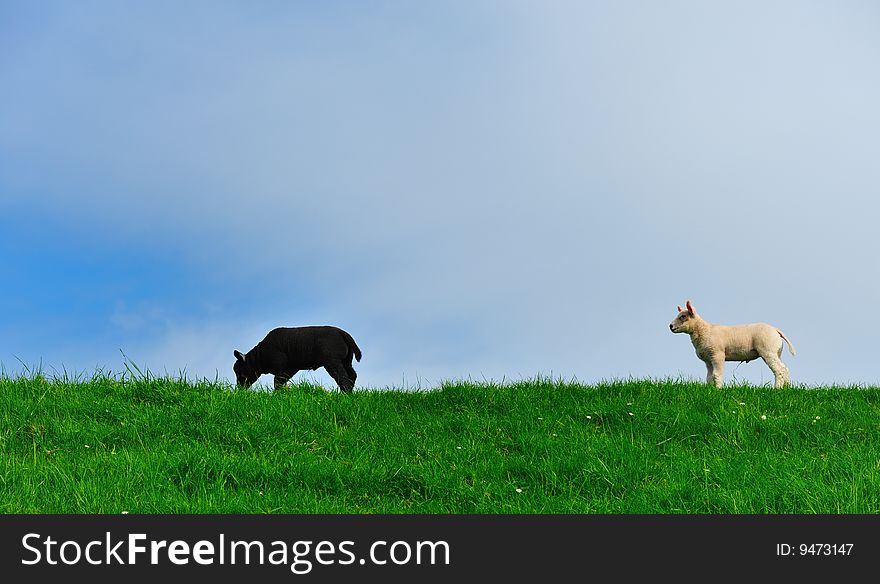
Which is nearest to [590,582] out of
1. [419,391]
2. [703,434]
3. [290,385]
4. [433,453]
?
[433,453]

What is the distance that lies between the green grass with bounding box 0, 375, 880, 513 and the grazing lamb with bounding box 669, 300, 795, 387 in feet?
6.16

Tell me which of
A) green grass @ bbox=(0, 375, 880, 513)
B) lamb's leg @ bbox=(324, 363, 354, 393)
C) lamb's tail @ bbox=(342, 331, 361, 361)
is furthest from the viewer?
lamb's tail @ bbox=(342, 331, 361, 361)

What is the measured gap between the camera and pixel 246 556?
19.4 feet

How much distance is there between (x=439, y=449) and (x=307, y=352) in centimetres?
543

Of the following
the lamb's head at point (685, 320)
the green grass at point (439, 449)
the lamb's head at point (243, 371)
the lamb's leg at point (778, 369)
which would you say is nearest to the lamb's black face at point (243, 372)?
the lamb's head at point (243, 371)

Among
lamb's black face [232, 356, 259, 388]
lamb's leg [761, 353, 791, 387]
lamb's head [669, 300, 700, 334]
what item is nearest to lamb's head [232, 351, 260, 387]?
lamb's black face [232, 356, 259, 388]

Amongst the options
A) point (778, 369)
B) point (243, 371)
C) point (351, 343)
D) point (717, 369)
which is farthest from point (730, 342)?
point (243, 371)

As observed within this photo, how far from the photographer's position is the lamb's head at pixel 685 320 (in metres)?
14.7

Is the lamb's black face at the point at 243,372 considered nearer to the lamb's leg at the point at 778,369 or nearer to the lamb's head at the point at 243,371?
the lamb's head at the point at 243,371

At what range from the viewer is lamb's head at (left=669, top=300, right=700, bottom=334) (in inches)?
578

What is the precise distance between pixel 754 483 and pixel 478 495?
2.80 metres

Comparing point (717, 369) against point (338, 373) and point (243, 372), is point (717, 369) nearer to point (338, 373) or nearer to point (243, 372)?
point (338, 373)

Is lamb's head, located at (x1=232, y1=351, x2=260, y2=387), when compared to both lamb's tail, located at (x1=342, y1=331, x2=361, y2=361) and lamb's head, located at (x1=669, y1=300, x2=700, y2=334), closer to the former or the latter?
lamb's tail, located at (x1=342, y1=331, x2=361, y2=361)

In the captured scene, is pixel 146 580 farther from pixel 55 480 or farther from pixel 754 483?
pixel 754 483
